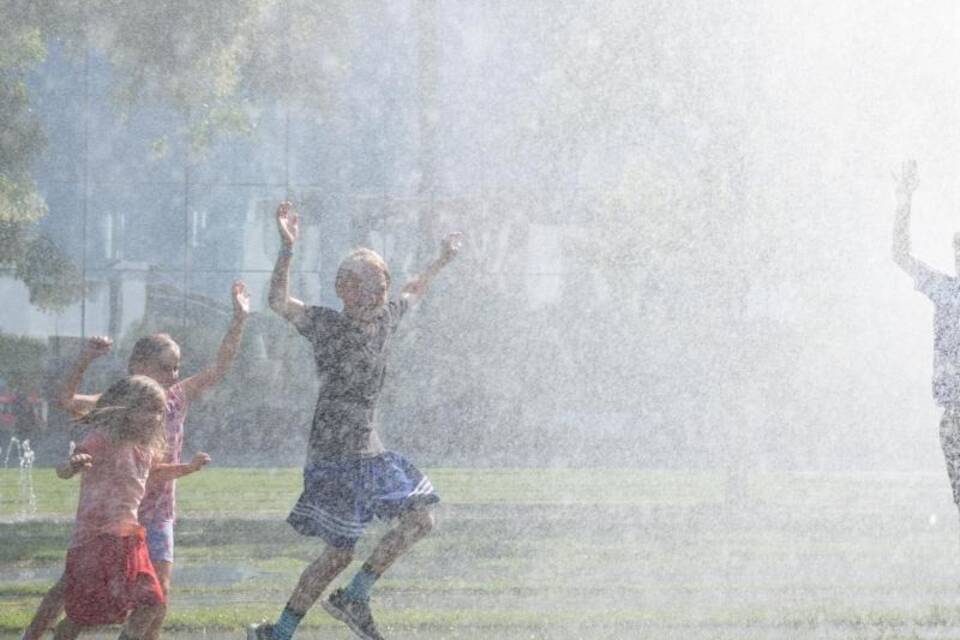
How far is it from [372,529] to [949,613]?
668 centimetres

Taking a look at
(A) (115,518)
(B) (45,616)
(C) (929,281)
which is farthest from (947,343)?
(B) (45,616)

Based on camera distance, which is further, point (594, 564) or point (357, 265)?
point (594, 564)

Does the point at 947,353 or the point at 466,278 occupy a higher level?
the point at 947,353

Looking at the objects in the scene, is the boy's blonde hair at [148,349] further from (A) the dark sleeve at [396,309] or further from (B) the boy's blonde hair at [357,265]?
(A) the dark sleeve at [396,309]

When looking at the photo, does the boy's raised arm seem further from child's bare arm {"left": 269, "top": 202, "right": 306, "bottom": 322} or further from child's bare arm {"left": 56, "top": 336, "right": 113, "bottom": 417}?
child's bare arm {"left": 56, "top": 336, "right": 113, "bottom": 417}

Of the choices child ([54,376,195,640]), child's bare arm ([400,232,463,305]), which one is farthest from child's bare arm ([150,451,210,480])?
child's bare arm ([400,232,463,305])

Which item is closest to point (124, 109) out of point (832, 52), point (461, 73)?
point (832, 52)

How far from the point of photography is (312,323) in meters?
6.43

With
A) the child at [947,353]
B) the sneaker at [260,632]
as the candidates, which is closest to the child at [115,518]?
the sneaker at [260,632]

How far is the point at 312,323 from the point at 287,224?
44 cm

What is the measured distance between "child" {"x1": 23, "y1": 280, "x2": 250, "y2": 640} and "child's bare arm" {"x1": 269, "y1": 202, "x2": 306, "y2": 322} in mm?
138

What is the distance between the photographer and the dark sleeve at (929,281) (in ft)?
24.3

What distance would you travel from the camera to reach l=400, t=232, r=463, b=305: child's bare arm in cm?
694

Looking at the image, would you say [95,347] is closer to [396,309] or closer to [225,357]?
[225,357]
